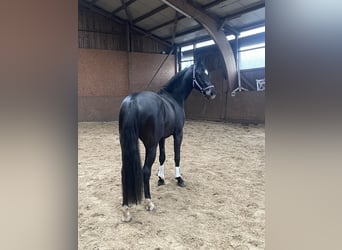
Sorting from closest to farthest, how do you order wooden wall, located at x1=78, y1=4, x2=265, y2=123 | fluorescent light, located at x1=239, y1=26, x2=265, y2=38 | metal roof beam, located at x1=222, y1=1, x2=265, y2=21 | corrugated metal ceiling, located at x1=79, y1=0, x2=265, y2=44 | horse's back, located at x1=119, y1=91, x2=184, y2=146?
horse's back, located at x1=119, y1=91, x2=184, y2=146 < metal roof beam, located at x1=222, y1=1, x2=265, y2=21 < corrugated metal ceiling, located at x1=79, y1=0, x2=265, y2=44 < fluorescent light, located at x1=239, y1=26, x2=265, y2=38 < wooden wall, located at x1=78, y1=4, x2=265, y2=123

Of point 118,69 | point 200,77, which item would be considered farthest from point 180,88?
point 118,69

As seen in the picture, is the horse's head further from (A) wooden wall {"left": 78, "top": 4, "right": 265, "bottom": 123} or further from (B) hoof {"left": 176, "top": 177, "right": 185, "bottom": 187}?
(A) wooden wall {"left": 78, "top": 4, "right": 265, "bottom": 123}

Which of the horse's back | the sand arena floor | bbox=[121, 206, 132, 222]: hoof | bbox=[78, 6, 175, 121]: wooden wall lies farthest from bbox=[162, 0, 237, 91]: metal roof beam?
bbox=[121, 206, 132, 222]: hoof

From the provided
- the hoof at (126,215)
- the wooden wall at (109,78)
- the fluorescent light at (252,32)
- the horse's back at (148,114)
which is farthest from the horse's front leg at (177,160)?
the wooden wall at (109,78)

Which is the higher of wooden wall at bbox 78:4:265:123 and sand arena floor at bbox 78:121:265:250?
wooden wall at bbox 78:4:265:123

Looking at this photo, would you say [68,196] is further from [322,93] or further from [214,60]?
[214,60]

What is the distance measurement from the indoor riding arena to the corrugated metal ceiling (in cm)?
3

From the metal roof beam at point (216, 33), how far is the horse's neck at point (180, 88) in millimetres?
4071

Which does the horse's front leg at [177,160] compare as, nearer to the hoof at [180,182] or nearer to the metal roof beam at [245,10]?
the hoof at [180,182]

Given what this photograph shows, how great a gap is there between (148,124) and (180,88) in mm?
911

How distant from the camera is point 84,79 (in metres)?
9.12

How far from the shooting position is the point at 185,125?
7527mm

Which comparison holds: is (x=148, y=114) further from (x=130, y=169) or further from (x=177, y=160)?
(x=177, y=160)

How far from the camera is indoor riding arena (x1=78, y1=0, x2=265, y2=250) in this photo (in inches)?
Result: 75.1
